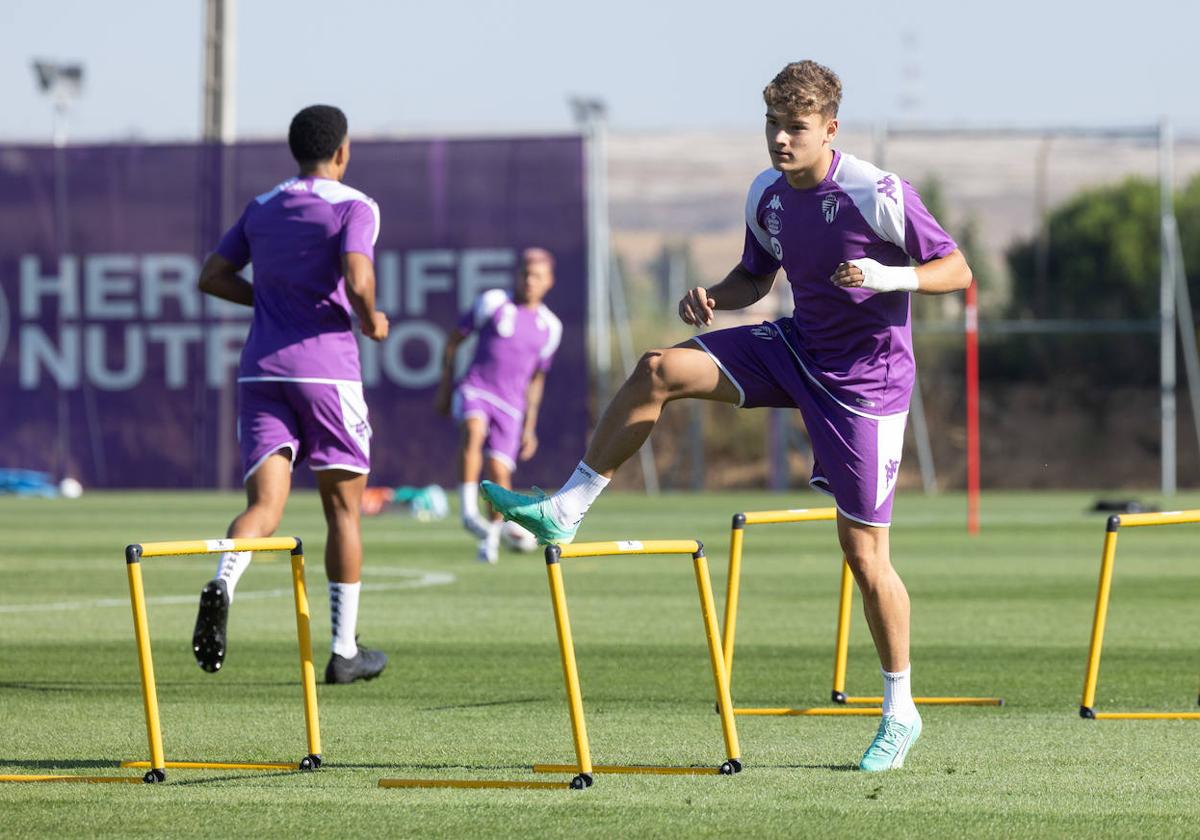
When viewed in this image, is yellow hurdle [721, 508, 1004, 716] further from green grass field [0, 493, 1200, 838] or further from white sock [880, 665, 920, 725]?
white sock [880, 665, 920, 725]

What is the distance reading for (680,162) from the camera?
91.1 m

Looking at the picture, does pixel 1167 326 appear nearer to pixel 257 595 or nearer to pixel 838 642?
pixel 257 595

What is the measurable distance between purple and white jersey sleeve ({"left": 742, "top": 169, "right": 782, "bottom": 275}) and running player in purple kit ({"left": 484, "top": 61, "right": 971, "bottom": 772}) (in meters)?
0.02

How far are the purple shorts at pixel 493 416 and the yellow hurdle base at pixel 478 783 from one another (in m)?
10.2

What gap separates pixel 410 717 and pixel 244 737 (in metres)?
0.78

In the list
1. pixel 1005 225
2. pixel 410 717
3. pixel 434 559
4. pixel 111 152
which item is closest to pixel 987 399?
pixel 111 152

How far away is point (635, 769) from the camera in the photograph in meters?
6.61

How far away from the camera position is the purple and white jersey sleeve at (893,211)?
665cm

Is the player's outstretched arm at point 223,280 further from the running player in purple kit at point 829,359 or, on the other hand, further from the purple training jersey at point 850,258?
the purple training jersey at point 850,258

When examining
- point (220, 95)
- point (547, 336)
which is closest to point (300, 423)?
point (547, 336)

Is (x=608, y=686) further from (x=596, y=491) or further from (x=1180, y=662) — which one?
(x=1180, y=662)

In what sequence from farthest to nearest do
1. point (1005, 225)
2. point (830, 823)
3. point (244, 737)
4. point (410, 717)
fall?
point (1005, 225) < point (410, 717) < point (244, 737) < point (830, 823)

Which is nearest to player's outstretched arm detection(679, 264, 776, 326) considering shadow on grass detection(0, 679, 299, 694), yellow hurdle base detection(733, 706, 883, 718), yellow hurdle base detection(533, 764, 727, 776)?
yellow hurdle base detection(533, 764, 727, 776)

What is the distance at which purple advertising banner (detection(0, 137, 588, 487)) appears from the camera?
3095cm
